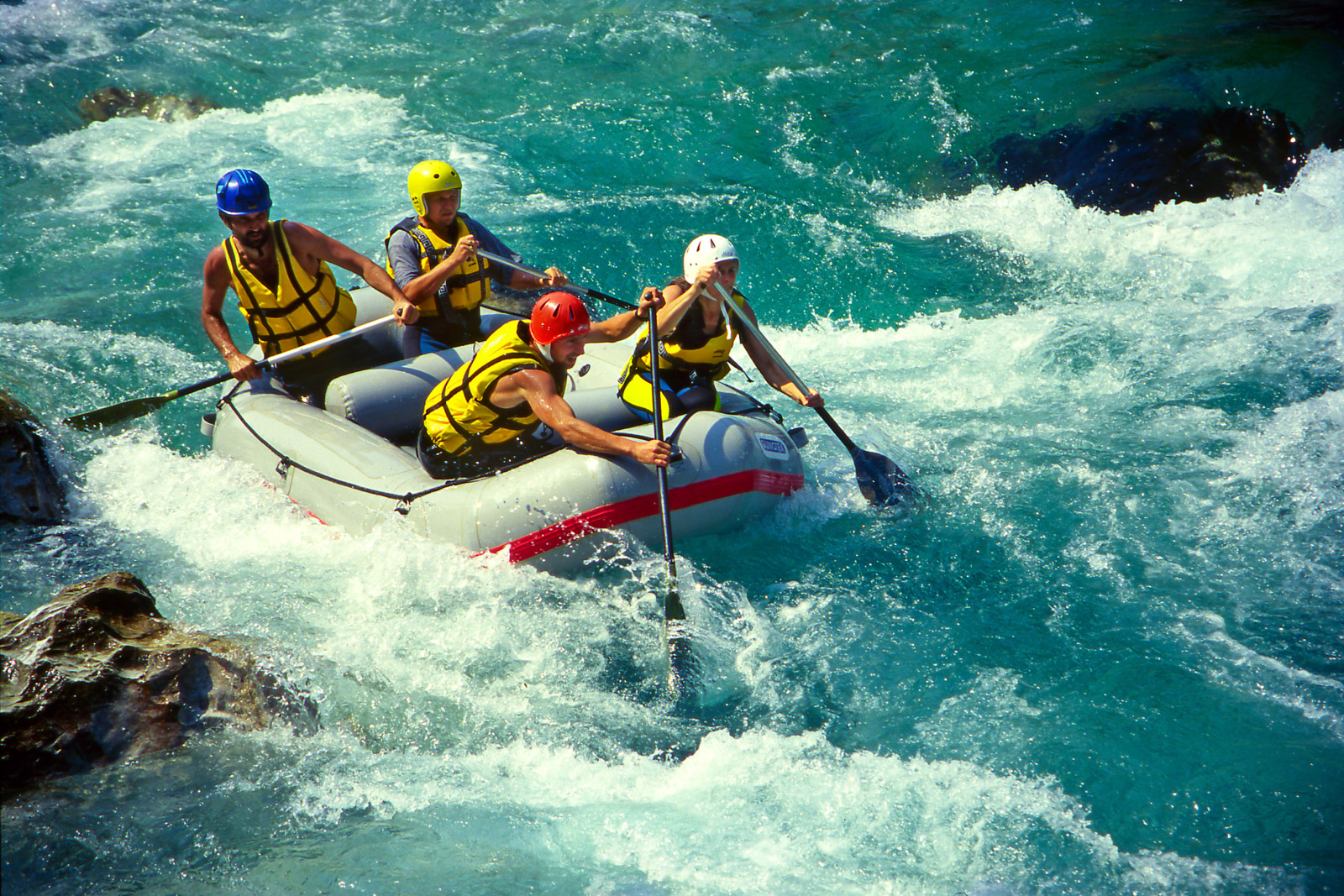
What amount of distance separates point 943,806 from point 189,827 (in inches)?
109

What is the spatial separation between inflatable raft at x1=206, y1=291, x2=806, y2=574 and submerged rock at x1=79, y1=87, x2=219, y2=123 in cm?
677

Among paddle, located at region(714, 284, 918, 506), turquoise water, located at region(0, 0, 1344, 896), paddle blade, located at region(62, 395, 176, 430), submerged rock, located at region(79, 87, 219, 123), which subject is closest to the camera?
turquoise water, located at region(0, 0, 1344, 896)

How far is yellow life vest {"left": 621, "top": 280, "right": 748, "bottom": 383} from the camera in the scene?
542 cm

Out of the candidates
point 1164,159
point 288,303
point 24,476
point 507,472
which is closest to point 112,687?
point 507,472

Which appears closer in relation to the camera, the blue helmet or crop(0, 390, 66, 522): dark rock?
the blue helmet

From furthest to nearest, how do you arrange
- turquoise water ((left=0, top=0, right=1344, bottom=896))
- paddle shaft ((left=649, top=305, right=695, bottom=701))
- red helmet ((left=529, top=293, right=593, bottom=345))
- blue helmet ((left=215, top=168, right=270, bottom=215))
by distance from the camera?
blue helmet ((left=215, top=168, right=270, bottom=215)), red helmet ((left=529, top=293, right=593, bottom=345)), paddle shaft ((left=649, top=305, right=695, bottom=701)), turquoise water ((left=0, top=0, right=1344, bottom=896))

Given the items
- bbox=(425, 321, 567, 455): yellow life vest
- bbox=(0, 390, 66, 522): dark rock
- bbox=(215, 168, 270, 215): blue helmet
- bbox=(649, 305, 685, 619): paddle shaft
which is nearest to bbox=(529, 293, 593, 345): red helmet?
bbox=(425, 321, 567, 455): yellow life vest

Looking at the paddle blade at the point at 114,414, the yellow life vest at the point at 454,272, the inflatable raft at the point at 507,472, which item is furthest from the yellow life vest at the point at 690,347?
the paddle blade at the point at 114,414

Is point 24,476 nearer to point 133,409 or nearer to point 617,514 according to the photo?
point 133,409

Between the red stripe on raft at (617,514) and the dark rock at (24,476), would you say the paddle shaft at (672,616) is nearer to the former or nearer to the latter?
the red stripe on raft at (617,514)

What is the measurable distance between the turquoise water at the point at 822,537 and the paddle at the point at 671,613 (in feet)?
0.46

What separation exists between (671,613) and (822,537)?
1213 millimetres

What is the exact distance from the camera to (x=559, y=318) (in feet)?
15.1

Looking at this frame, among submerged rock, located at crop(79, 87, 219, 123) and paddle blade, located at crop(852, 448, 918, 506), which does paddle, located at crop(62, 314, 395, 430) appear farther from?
submerged rock, located at crop(79, 87, 219, 123)
